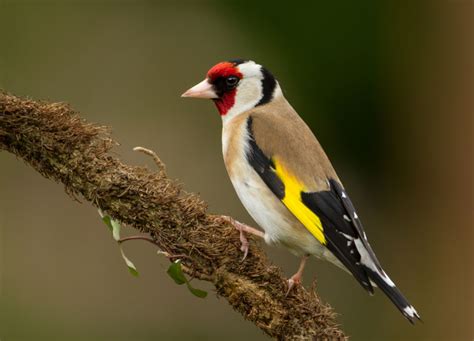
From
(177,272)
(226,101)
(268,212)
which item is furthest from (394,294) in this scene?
(226,101)

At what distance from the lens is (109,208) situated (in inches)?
101

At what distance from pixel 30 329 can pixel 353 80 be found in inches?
138

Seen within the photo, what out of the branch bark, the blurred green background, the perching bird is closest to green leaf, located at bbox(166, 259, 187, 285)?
the branch bark

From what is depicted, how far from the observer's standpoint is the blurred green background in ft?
20.1

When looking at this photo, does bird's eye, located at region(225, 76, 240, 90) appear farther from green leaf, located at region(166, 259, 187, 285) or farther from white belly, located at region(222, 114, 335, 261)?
green leaf, located at region(166, 259, 187, 285)

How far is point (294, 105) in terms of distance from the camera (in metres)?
6.85

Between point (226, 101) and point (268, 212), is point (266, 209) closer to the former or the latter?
point (268, 212)

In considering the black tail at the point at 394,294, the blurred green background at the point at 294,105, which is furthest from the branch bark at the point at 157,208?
the blurred green background at the point at 294,105

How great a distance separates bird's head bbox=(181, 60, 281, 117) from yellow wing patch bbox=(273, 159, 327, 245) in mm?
551

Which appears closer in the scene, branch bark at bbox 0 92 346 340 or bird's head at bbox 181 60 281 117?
branch bark at bbox 0 92 346 340

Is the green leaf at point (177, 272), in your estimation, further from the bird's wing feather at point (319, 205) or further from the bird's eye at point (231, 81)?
the bird's eye at point (231, 81)

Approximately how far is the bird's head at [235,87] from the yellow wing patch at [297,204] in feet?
1.81

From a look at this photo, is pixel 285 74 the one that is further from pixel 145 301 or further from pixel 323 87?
pixel 145 301

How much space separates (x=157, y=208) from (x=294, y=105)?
4.40 metres
